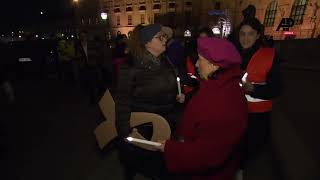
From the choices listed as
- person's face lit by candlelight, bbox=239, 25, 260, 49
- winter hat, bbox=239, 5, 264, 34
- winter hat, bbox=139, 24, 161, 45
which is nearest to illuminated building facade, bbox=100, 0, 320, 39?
winter hat, bbox=239, 5, 264, 34

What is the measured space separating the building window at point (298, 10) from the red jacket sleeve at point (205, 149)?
184 ft

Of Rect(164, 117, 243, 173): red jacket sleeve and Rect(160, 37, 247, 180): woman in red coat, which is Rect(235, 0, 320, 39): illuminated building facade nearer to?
Rect(160, 37, 247, 180): woman in red coat

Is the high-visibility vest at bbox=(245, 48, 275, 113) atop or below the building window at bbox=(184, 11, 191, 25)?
atop

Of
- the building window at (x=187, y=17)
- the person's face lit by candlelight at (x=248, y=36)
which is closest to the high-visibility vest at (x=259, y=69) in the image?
the person's face lit by candlelight at (x=248, y=36)

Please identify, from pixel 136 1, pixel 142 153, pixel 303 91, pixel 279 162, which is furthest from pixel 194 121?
pixel 136 1

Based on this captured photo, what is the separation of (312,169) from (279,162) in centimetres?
150

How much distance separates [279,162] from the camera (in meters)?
4.65

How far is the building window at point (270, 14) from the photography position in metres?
58.1

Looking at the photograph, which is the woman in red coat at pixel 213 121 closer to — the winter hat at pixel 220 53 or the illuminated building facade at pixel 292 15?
the winter hat at pixel 220 53

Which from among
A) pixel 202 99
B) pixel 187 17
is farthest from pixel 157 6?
pixel 202 99

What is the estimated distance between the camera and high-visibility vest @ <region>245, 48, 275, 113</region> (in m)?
3.43

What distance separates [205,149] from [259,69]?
186 centimetres

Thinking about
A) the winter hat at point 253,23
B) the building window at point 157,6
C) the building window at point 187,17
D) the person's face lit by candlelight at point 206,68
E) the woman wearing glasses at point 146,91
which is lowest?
the building window at point 187,17

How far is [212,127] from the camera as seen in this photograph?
6.20 feet
